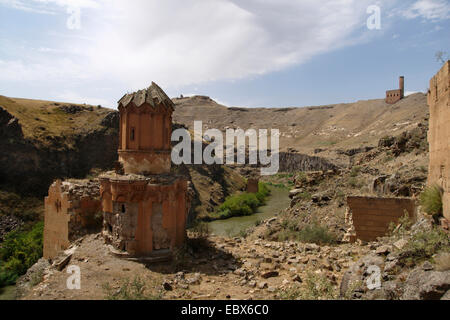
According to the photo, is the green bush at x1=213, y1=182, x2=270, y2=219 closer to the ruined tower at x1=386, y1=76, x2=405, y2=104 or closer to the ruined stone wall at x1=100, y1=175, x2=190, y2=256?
the ruined stone wall at x1=100, y1=175, x2=190, y2=256

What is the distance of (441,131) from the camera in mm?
6492

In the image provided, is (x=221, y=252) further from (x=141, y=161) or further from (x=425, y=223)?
(x=425, y=223)

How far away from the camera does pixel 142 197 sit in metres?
8.34

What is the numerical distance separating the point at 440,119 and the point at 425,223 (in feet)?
7.33

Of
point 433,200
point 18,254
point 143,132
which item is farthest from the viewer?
point 18,254

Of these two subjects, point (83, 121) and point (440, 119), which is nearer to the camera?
point (440, 119)

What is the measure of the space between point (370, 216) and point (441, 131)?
392cm

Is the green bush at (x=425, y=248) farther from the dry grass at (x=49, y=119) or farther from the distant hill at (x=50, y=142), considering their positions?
the dry grass at (x=49, y=119)

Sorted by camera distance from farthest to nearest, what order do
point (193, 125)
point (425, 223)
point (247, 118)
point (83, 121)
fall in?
point (247, 118) < point (193, 125) < point (83, 121) < point (425, 223)

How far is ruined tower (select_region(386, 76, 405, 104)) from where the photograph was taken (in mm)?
69075

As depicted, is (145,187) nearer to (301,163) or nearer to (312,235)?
(312,235)

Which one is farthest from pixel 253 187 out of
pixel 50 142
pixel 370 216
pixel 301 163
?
pixel 370 216

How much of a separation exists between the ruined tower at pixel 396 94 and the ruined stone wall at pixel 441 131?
7102 cm
